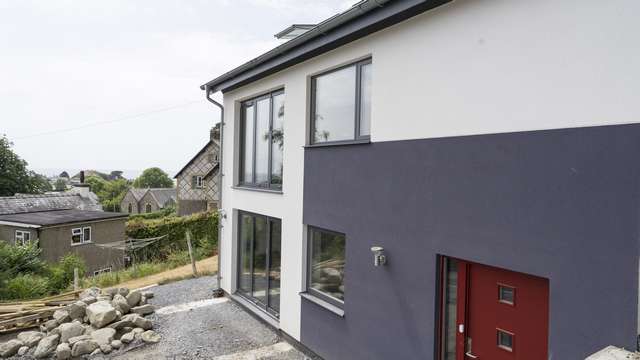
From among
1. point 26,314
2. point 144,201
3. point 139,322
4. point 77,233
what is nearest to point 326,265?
point 139,322

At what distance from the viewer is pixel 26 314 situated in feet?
28.8

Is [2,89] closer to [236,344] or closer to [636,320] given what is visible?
[236,344]

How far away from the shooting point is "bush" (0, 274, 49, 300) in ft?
44.0

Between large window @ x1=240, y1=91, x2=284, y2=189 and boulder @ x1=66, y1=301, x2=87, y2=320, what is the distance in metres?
4.22

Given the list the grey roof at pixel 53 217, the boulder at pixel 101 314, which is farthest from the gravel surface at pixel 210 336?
the grey roof at pixel 53 217

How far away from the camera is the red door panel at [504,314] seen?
369 cm

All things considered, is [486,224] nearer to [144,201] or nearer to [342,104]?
[342,104]

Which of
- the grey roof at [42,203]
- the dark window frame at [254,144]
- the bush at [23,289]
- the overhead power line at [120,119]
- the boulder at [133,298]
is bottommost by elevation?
the bush at [23,289]

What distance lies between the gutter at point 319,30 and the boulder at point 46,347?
6.30m

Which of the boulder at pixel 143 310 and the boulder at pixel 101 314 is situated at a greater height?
the boulder at pixel 101 314

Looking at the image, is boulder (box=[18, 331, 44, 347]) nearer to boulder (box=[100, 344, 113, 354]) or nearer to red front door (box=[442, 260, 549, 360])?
boulder (box=[100, 344, 113, 354])

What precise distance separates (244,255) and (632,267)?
25.6 feet

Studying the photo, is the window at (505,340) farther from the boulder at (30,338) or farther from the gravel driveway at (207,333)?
the boulder at (30,338)

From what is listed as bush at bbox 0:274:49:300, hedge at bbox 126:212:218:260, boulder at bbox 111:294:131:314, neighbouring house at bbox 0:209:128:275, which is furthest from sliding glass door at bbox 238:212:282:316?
neighbouring house at bbox 0:209:128:275
